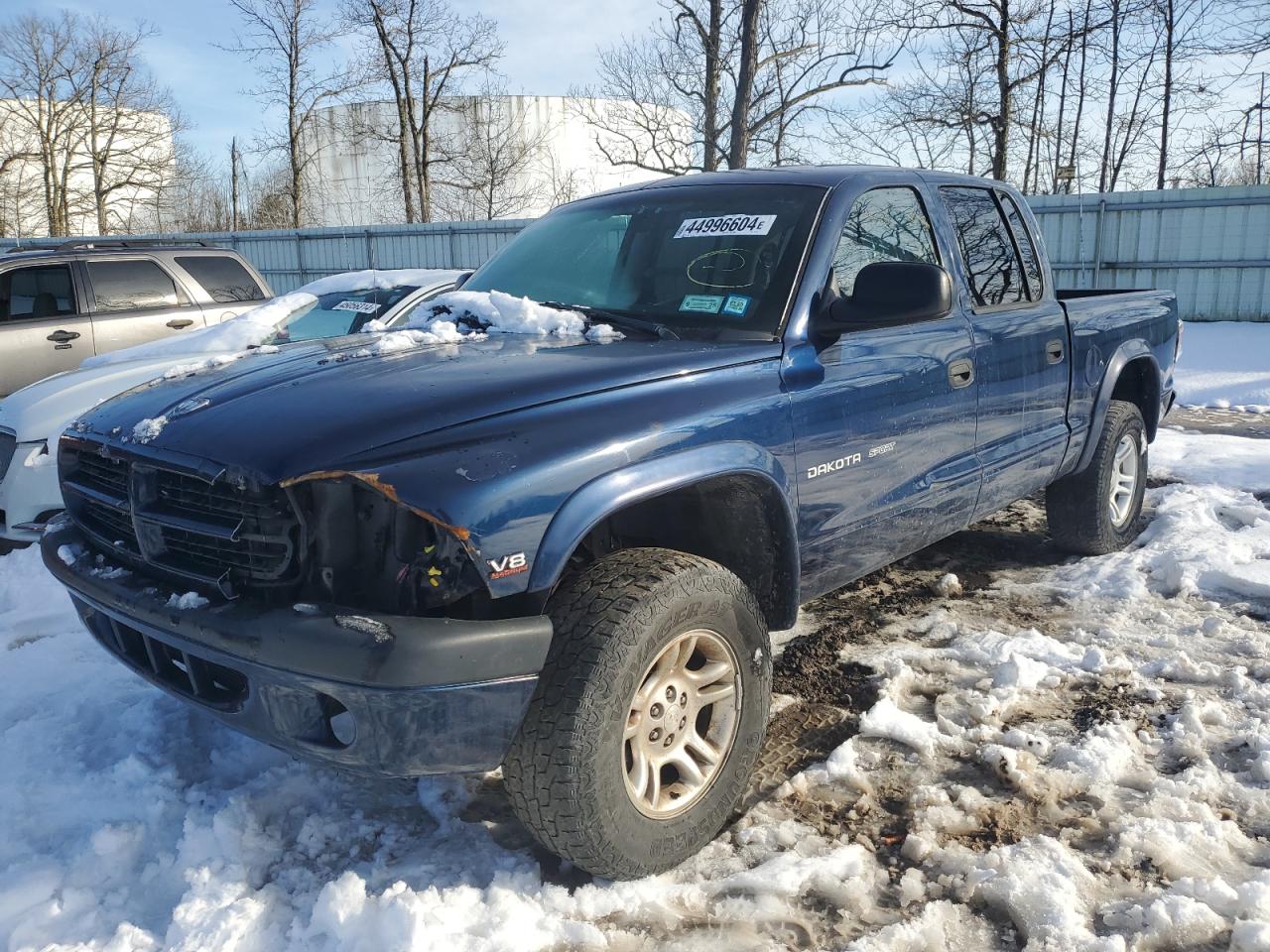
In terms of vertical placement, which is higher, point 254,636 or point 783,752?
point 254,636

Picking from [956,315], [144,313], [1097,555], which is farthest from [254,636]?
[144,313]

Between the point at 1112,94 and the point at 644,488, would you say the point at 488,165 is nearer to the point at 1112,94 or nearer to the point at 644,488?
the point at 1112,94

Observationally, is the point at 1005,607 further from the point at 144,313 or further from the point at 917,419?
the point at 144,313

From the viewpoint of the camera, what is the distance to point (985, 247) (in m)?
4.09

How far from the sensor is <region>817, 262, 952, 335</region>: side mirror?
2.85m

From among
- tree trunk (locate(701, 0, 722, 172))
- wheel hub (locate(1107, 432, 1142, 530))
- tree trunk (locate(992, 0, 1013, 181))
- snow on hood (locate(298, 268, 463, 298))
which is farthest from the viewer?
tree trunk (locate(992, 0, 1013, 181))

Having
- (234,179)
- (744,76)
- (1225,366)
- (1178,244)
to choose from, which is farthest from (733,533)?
(234,179)

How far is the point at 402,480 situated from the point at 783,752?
5.72ft

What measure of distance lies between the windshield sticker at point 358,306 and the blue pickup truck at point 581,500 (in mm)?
2988

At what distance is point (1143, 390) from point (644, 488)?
13.6 feet

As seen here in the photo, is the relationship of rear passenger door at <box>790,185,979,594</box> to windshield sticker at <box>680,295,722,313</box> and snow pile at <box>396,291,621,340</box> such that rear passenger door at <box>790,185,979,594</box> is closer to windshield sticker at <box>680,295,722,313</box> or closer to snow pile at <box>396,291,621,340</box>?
windshield sticker at <box>680,295,722,313</box>

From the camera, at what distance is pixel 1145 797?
281cm

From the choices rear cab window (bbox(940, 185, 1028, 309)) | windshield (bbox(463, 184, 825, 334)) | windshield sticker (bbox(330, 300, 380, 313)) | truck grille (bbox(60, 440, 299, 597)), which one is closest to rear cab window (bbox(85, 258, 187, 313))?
windshield sticker (bbox(330, 300, 380, 313))

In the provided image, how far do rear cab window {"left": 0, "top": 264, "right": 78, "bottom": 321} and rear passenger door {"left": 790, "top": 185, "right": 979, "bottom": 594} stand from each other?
7.56 m
